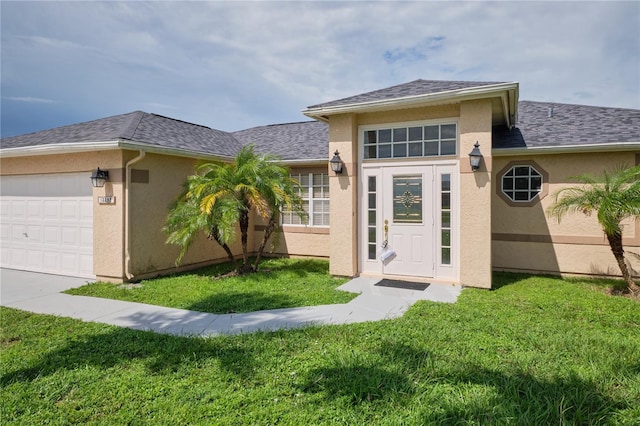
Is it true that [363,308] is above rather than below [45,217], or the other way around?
below

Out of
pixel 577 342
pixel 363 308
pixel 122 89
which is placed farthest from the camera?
pixel 122 89

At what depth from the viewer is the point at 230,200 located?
27.8 feet

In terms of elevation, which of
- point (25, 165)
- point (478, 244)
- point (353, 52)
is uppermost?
point (353, 52)

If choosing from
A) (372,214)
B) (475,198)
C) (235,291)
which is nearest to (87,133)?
(235,291)

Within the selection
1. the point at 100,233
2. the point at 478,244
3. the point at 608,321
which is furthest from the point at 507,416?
the point at 100,233

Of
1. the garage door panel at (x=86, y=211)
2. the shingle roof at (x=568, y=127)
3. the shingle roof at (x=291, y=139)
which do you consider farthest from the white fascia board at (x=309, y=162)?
the garage door panel at (x=86, y=211)

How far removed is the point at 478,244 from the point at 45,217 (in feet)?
38.3

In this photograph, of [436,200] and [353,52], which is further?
[353,52]

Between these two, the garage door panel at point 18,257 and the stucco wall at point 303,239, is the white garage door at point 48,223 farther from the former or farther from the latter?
the stucco wall at point 303,239

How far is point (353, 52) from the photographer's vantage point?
38.7 ft

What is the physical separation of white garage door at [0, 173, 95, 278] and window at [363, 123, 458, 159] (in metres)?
7.55

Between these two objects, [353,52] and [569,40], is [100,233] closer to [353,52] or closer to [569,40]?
[353,52]

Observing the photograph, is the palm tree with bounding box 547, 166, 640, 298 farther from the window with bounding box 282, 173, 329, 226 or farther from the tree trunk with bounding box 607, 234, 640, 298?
the window with bounding box 282, 173, 329, 226

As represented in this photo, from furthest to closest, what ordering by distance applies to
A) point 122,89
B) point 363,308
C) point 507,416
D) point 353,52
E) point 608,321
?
1. point 122,89
2. point 353,52
3. point 363,308
4. point 608,321
5. point 507,416
